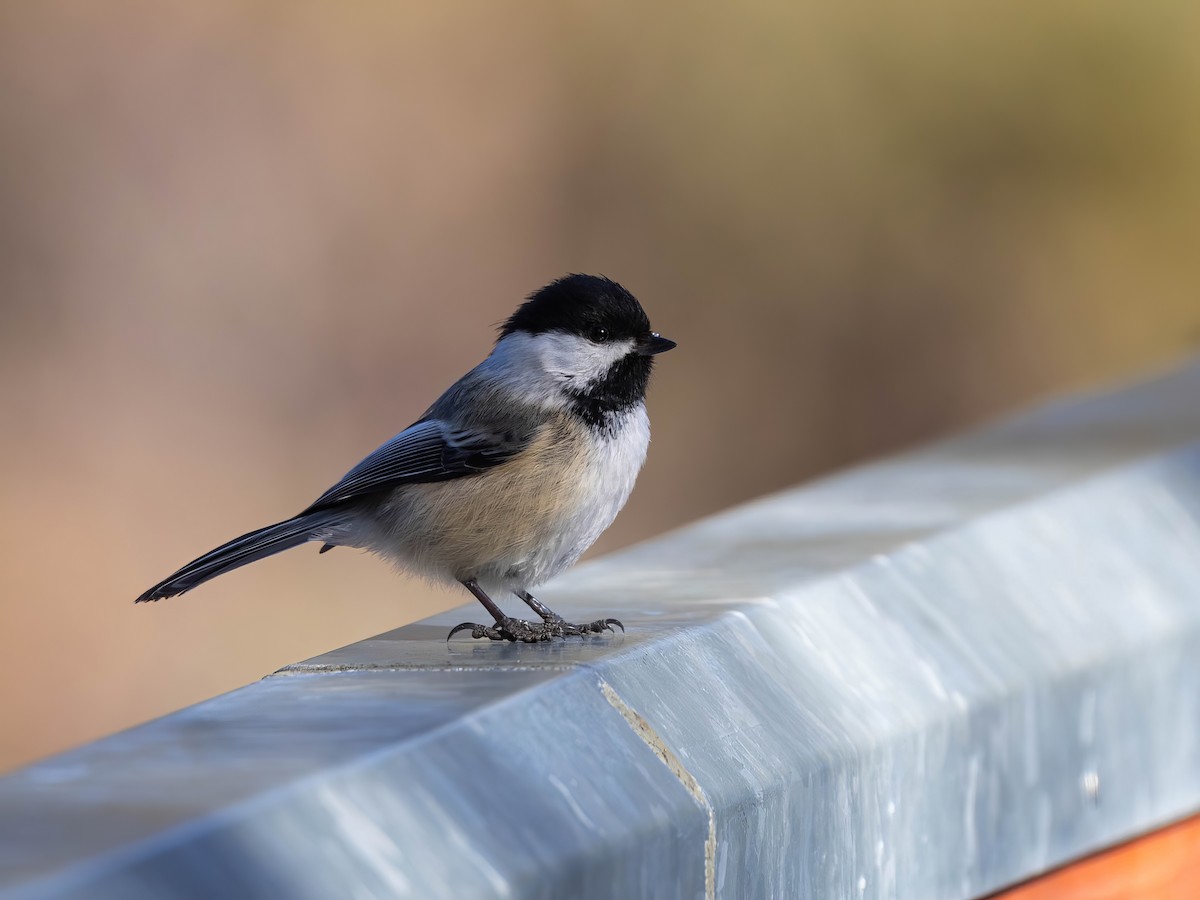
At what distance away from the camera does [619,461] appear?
8.26ft

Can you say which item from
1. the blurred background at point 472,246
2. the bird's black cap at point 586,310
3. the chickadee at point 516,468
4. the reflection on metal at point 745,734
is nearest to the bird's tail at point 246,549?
the chickadee at point 516,468

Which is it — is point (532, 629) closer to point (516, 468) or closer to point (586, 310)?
point (516, 468)

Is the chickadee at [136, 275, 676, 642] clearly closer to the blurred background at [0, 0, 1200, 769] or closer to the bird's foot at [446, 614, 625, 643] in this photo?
the bird's foot at [446, 614, 625, 643]

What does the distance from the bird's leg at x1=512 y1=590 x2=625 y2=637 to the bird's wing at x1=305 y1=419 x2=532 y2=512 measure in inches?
10.0

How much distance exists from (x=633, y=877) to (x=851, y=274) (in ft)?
19.6

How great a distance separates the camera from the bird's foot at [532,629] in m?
2.07

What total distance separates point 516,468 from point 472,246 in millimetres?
3953

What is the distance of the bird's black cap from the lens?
8.63 feet

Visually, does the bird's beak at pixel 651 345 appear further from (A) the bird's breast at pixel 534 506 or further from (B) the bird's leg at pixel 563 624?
(B) the bird's leg at pixel 563 624

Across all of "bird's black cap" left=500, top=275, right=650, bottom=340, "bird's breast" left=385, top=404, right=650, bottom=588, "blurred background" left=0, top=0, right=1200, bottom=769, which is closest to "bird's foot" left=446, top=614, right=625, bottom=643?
"bird's breast" left=385, top=404, right=650, bottom=588

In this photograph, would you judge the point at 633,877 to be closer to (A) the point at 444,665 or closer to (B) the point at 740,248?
(A) the point at 444,665

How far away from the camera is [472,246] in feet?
20.7

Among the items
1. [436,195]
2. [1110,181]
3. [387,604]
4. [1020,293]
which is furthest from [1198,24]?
[387,604]

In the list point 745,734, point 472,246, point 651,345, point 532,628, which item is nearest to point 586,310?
point 651,345
